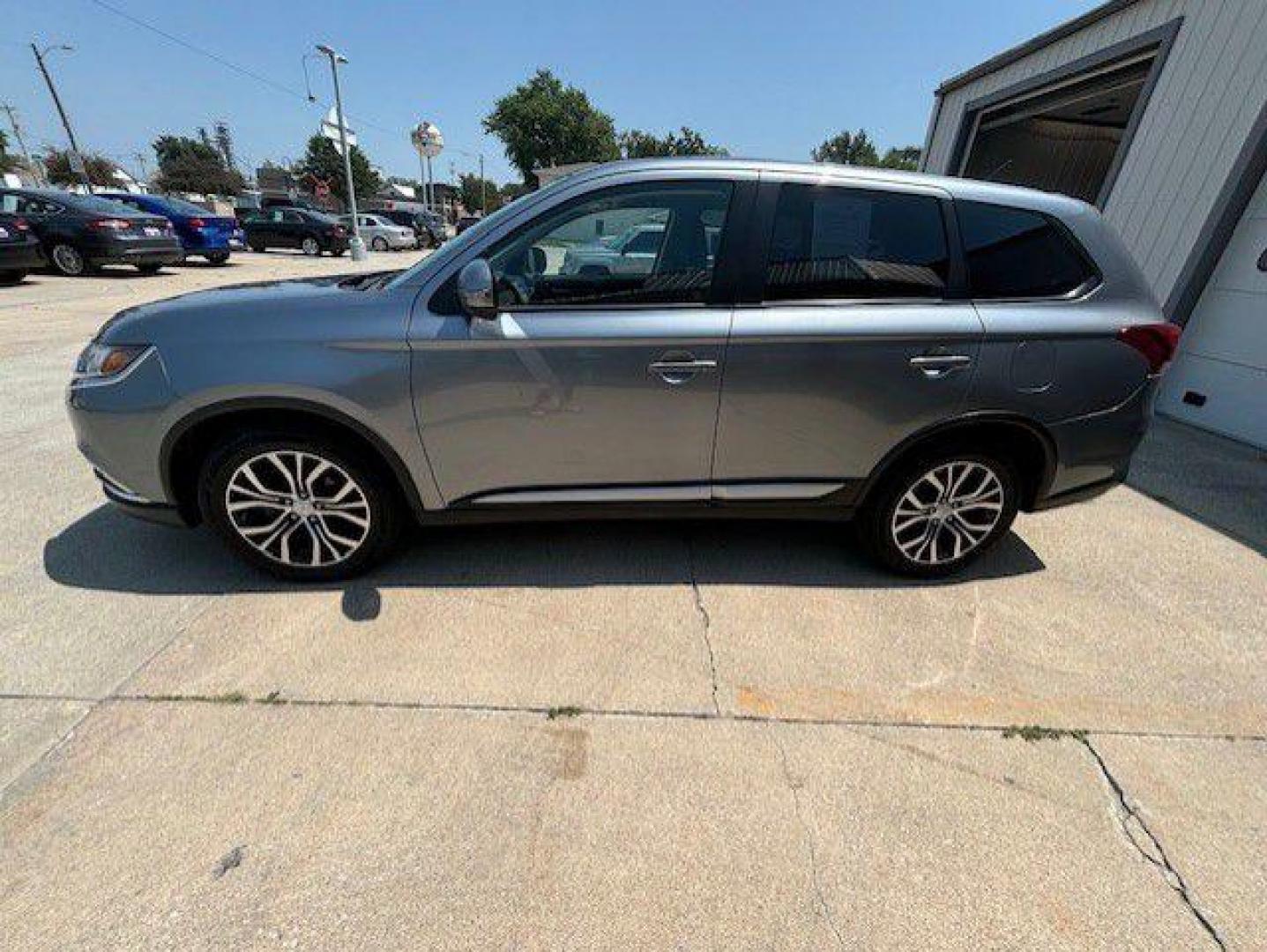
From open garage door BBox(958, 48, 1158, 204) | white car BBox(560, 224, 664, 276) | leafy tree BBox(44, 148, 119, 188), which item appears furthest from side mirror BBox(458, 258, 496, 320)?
leafy tree BBox(44, 148, 119, 188)

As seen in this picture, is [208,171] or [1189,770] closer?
[1189,770]

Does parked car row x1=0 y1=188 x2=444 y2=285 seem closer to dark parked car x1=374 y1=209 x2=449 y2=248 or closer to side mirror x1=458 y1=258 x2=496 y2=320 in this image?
side mirror x1=458 y1=258 x2=496 y2=320

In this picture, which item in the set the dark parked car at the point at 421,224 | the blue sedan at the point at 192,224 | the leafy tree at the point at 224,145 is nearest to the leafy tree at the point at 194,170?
the leafy tree at the point at 224,145

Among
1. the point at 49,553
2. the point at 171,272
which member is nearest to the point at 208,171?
the point at 171,272

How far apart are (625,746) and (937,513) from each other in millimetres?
1814

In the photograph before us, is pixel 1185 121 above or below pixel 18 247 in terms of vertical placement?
above

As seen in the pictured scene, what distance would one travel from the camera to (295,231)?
1952cm

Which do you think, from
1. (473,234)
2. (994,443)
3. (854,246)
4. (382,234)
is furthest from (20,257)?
(382,234)

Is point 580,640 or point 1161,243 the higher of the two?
point 1161,243

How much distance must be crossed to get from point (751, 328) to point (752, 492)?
73cm

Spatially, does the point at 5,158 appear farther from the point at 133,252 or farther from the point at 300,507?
the point at 300,507

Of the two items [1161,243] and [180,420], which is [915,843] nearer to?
[180,420]

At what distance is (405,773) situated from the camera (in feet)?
6.20

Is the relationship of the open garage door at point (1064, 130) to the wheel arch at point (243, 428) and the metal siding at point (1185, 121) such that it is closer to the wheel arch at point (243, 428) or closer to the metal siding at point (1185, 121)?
the metal siding at point (1185, 121)
